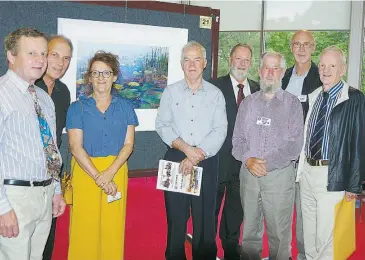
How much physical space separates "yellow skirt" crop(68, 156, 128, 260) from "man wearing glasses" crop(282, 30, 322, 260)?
5.22 feet

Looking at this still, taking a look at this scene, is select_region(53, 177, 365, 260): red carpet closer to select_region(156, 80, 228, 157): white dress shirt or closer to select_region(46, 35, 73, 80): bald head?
select_region(156, 80, 228, 157): white dress shirt

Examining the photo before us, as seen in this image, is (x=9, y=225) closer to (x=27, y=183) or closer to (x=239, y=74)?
(x=27, y=183)

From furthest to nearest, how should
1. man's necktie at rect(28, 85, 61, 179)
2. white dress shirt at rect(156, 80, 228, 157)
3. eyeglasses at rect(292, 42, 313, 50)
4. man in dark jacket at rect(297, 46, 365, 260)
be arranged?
eyeglasses at rect(292, 42, 313, 50), white dress shirt at rect(156, 80, 228, 157), man in dark jacket at rect(297, 46, 365, 260), man's necktie at rect(28, 85, 61, 179)

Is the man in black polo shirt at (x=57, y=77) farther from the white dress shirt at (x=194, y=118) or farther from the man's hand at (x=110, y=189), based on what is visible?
the white dress shirt at (x=194, y=118)

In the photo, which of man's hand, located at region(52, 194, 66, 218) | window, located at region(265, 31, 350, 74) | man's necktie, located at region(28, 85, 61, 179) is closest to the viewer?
man's necktie, located at region(28, 85, 61, 179)

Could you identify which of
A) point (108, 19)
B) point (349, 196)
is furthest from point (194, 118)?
point (108, 19)

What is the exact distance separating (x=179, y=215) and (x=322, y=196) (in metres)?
1.08

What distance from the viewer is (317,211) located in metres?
3.08

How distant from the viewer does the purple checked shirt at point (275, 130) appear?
9.89 ft

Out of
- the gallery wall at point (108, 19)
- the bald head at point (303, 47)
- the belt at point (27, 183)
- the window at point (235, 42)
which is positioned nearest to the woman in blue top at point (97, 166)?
the belt at point (27, 183)

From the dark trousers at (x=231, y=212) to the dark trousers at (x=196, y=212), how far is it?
Answer: 0.45 meters

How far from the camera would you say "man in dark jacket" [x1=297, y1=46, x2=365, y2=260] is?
2.98 meters

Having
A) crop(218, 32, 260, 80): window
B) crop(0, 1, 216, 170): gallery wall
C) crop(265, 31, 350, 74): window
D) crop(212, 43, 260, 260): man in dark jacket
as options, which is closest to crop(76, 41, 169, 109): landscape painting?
crop(0, 1, 216, 170): gallery wall

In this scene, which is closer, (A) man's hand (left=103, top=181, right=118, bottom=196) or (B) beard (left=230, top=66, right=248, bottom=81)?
(A) man's hand (left=103, top=181, right=118, bottom=196)
